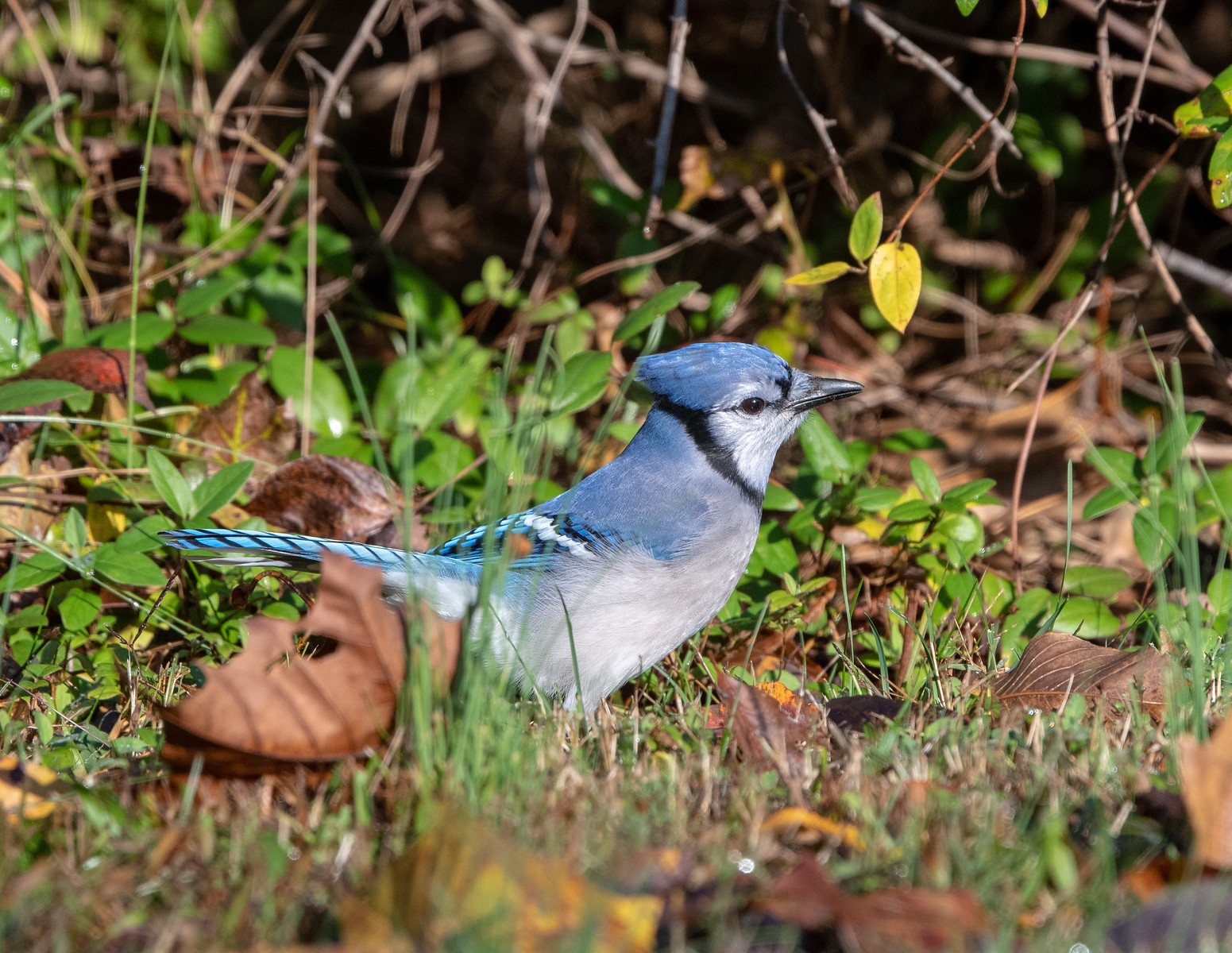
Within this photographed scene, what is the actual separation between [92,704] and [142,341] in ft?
3.73

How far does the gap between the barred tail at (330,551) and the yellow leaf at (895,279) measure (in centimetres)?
105

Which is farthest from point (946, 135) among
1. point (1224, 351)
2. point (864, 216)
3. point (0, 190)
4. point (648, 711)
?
point (0, 190)

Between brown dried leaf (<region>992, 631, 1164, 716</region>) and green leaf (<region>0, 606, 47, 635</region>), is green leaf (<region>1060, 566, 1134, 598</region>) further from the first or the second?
green leaf (<region>0, 606, 47, 635</region>)

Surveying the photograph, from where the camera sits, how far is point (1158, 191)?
13.0ft

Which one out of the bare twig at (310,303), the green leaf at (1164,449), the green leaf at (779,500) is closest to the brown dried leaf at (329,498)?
the bare twig at (310,303)

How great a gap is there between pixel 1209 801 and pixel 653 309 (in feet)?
5.85

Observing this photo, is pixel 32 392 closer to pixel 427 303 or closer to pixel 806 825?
pixel 427 303

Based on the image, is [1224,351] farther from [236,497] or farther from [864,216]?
[236,497]

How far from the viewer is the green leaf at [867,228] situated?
2.47 m

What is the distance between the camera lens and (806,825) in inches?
58.6

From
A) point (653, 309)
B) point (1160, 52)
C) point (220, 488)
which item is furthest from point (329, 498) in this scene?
point (1160, 52)

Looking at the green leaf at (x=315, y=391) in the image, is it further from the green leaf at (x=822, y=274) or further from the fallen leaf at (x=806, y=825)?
the fallen leaf at (x=806, y=825)

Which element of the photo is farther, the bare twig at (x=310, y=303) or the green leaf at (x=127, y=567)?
the bare twig at (x=310, y=303)

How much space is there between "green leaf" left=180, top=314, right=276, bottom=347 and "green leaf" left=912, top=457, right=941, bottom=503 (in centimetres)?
170
